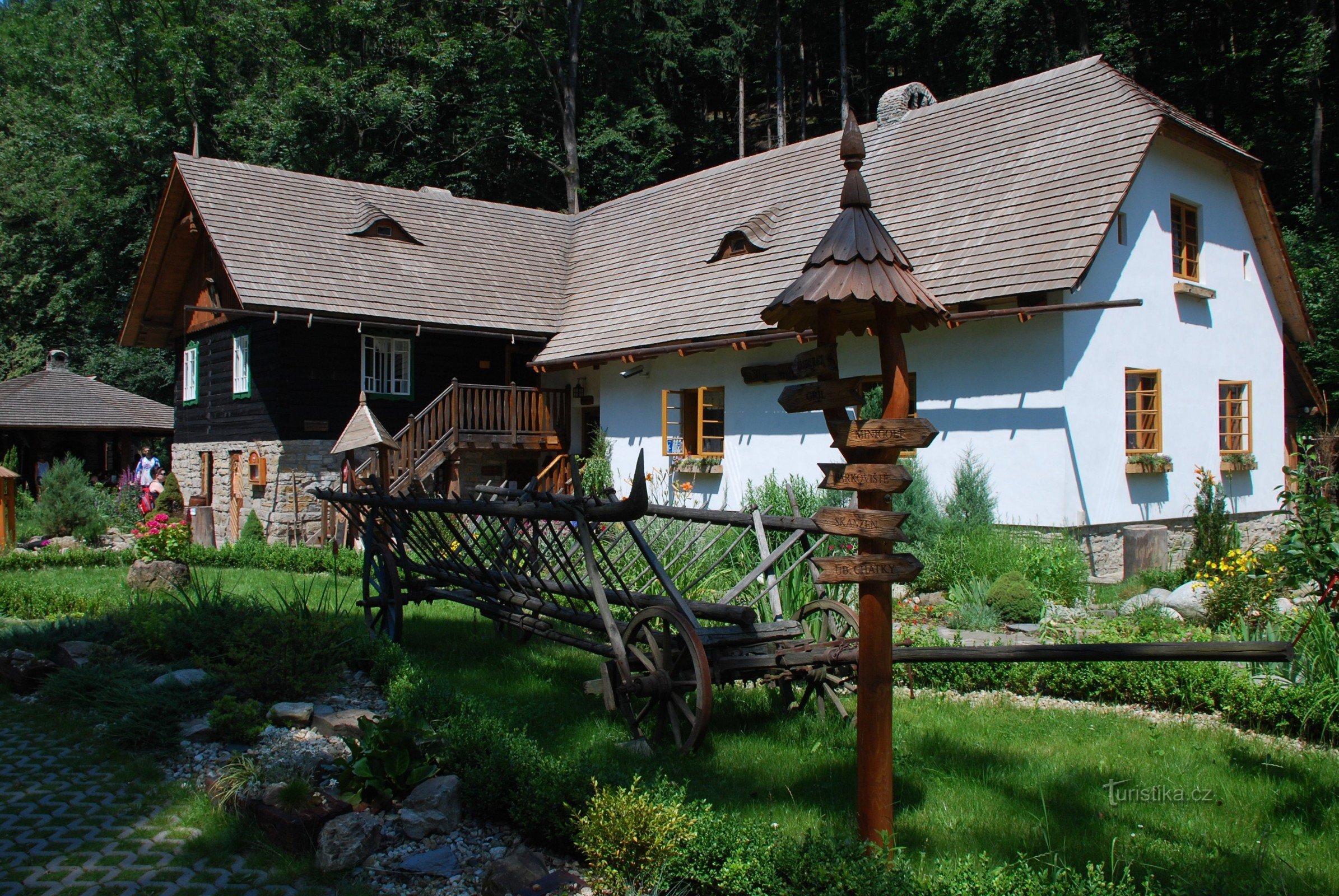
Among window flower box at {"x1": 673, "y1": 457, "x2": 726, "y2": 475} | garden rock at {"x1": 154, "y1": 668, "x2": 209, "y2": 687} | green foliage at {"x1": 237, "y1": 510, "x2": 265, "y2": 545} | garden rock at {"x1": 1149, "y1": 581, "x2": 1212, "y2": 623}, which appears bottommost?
garden rock at {"x1": 154, "y1": 668, "x2": 209, "y2": 687}

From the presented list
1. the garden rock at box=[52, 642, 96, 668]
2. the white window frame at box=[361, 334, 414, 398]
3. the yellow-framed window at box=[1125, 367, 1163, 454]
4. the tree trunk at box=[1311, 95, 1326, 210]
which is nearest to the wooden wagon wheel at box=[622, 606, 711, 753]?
the garden rock at box=[52, 642, 96, 668]

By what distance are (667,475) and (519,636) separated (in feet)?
26.4

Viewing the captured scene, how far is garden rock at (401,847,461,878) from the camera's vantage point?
4.22 metres

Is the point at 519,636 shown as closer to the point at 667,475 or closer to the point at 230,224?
the point at 667,475

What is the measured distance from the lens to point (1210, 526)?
497 inches

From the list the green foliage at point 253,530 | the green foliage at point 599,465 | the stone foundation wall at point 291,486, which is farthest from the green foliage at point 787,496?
the green foliage at point 253,530

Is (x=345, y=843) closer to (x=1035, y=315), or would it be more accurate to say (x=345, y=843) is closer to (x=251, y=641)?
(x=251, y=641)

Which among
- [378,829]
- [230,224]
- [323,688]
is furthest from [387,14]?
[378,829]

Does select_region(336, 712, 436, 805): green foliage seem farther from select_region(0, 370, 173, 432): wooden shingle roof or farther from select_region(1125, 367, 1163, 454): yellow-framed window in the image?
select_region(0, 370, 173, 432): wooden shingle roof

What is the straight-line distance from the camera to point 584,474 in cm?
1741

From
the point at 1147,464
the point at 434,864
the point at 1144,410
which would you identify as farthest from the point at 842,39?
the point at 434,864

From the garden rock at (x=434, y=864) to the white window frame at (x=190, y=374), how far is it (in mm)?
19326

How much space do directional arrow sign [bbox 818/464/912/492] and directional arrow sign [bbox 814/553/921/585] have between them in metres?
0.27

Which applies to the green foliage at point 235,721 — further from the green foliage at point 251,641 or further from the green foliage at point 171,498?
the green foliage at point 171,498
